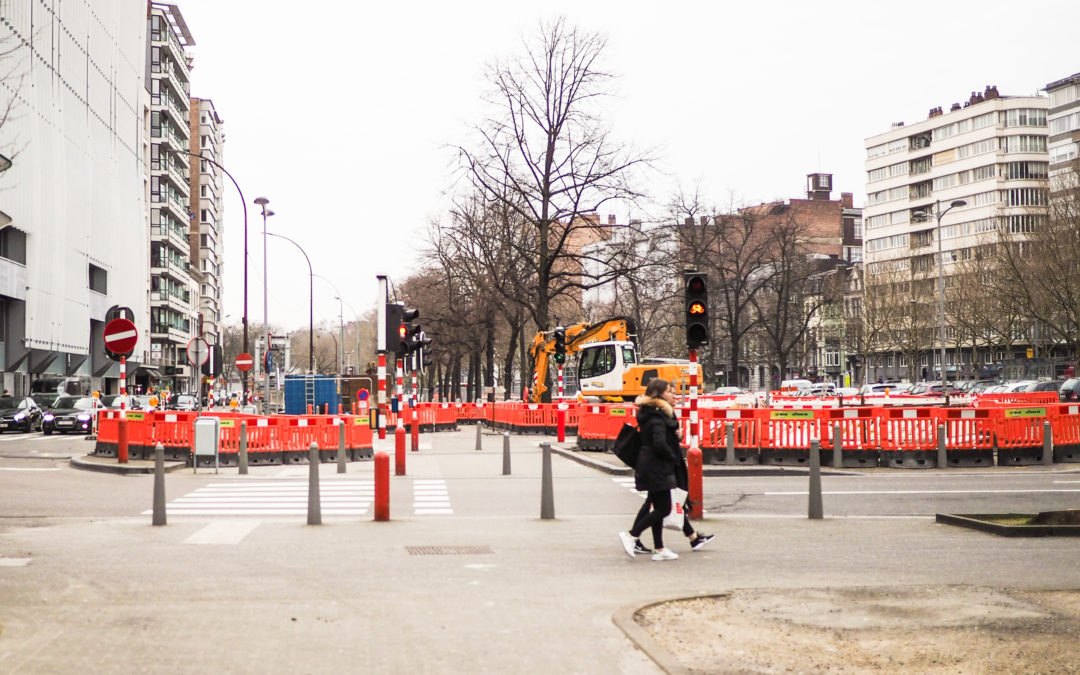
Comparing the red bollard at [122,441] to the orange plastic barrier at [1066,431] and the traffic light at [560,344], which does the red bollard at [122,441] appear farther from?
the orange plastic barrier at [1066,431]

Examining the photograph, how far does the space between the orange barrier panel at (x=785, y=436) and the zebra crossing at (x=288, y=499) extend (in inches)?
287

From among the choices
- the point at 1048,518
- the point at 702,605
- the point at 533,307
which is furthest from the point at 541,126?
the point at 702,605

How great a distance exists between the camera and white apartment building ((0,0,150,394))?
59562 millimetres

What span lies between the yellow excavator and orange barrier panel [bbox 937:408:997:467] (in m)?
23.6

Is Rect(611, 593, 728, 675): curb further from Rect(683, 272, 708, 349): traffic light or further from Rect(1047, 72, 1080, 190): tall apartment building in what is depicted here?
Rect(1047, 72, 1080, 190): tall apartment building

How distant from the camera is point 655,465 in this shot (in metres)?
11.8

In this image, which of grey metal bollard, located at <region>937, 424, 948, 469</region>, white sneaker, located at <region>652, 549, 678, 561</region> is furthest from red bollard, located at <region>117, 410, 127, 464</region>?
white sneaker, located at <region>652, 549, 678, 561</region>

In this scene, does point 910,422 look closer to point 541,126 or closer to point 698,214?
point 541,126

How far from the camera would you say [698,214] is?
67875mm

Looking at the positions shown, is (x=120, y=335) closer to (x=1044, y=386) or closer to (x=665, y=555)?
(x=665, y=555)

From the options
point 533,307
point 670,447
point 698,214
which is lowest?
point 670,447

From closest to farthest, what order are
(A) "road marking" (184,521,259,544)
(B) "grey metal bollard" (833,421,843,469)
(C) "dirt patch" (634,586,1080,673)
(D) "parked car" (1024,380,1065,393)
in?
(C) "dirt patch" (634,586,1080,673) < (A) "road marking" (184,521,259,544) < (B) "grey metal bollard" (833,421,843,469) < (D) "parked car" (1024,380,1065,393)

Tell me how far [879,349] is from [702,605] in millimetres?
84742

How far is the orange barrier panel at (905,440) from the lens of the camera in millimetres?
24844
